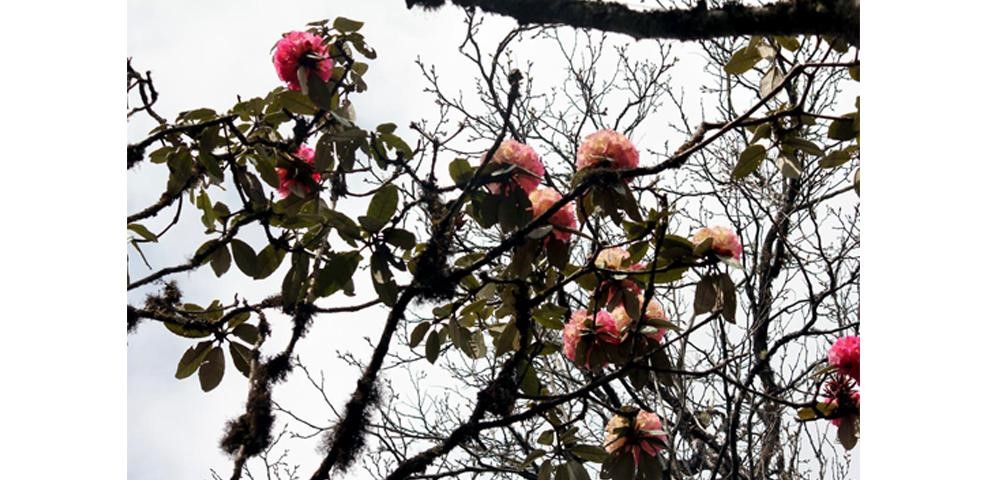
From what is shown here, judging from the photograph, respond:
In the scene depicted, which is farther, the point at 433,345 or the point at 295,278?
the point at 433,345

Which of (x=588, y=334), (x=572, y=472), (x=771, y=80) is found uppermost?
(x=771, y=80)

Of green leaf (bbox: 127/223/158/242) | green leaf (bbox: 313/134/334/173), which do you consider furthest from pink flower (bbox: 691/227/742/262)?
green leaf (bbox: 127/223/158/242)

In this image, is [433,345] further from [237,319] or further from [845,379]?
[845,379]

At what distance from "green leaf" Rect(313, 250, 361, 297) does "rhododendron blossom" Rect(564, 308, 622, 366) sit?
29 cm

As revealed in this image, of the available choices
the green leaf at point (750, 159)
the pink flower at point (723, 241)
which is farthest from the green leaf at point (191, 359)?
the green leaf at point (750, 159)

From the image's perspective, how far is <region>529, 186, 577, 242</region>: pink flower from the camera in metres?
1.05

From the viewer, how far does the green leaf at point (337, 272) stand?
3.31 ft

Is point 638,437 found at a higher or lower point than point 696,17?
lower

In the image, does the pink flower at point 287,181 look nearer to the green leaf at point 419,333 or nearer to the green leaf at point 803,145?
the green leaf at point 419,333

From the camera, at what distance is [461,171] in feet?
3.29

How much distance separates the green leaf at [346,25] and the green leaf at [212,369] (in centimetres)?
46

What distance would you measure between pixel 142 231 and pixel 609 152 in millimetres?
603

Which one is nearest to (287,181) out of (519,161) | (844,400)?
(519,161)

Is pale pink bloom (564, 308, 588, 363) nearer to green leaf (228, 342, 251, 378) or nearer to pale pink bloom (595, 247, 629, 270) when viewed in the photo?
pale pink bloom (595, 247, 629, 270)
